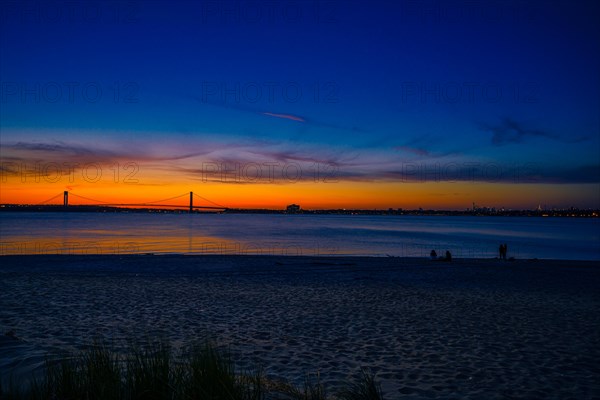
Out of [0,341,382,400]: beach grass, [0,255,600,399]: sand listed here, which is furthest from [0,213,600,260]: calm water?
[0,341,382,400]: beach grass

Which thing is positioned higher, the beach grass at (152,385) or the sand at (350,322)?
the beach grass at (152,385)

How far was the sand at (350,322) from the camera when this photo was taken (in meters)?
8.05

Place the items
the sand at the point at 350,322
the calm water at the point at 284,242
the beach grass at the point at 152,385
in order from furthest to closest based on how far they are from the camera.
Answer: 1. the calm water at the point at 284,242
2. the sand at the point at 350,322
3. the beach grass at the point at 152,385

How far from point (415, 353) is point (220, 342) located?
13.5 feet

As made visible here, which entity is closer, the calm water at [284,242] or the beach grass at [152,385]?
the beach grass at [152,385]

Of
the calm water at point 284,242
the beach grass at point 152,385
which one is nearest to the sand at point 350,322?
the beach grass at point 152,385

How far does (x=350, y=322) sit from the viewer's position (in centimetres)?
1197

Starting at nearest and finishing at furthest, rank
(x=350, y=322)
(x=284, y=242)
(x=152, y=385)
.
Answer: (x=152, y=385), (x=350, y=322), (x=284, y=242)

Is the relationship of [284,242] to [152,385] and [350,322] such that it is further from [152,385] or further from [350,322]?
[152,385]

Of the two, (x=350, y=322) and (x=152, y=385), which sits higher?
(x=152, y=385)

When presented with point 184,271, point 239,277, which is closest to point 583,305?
point 239,277

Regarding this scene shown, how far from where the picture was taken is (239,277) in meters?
21.2

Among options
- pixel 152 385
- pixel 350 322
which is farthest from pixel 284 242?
pixel 152 385

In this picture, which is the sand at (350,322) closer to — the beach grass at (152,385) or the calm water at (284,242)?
the beach grass at (152,385)
